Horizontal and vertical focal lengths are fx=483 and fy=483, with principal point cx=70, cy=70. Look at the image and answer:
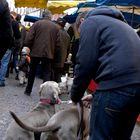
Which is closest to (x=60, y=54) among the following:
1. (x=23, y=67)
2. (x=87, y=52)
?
(x=23, y=67)

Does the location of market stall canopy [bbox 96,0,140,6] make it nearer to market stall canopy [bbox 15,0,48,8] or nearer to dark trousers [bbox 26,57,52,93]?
dark trousers [bbox 26,57,52,93]

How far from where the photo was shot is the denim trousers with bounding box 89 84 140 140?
164 inches

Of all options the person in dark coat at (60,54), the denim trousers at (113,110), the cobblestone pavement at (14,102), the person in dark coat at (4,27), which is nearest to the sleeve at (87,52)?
the denim trousers at (113,110)

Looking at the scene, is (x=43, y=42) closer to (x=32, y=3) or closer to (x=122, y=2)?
(x=122, y=2)

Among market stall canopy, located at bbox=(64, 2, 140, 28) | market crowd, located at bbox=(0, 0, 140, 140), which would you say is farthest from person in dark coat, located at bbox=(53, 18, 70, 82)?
market crowd, located at bbox=(0, 0, 140, 140)

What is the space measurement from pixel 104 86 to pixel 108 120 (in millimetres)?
299

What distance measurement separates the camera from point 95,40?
167 inches

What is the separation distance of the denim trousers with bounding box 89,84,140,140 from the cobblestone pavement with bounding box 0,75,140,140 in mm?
3225

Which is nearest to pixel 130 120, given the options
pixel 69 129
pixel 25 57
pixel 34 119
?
pixel 69 129

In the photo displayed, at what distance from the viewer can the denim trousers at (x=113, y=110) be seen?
4176 mm

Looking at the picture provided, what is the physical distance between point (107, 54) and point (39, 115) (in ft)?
7.27

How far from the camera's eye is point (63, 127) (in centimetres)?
555

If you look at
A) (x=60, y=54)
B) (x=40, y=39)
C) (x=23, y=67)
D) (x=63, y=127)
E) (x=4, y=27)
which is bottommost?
(x=23, y=67)

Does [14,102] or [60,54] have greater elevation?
[60,54]
